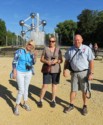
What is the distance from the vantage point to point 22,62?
318 inches

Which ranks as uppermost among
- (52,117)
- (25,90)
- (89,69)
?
(89,69)

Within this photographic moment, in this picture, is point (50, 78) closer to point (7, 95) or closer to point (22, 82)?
point (22, 82)

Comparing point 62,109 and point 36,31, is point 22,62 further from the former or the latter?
point 36,31

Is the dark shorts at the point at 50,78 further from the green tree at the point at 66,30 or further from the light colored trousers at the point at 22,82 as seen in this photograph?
the green tree at the point at 66,30

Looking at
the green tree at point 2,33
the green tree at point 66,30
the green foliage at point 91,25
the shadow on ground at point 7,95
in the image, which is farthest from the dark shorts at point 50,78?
Answer: the green tree at point 2,33

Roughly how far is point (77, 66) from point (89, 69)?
0.93 feet

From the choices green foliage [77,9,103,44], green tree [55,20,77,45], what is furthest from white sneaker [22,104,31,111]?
green tree [55,20,77,45]

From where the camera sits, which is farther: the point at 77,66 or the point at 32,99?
the point at 32,99

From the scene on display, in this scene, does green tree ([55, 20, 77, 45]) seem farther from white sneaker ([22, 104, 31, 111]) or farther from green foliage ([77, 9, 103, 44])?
white sneaker ([22, 104, 31, 111])

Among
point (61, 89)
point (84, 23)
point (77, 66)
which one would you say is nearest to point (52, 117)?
point (77, 66)

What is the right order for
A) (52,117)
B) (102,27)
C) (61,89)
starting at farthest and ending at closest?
(102,27) < (61,89) < (52,117)

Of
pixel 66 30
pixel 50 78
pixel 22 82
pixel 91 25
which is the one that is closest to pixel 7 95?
pixel 50 78

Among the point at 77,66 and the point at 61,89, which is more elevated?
the point at 77,66

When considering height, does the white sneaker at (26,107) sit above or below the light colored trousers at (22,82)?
below
